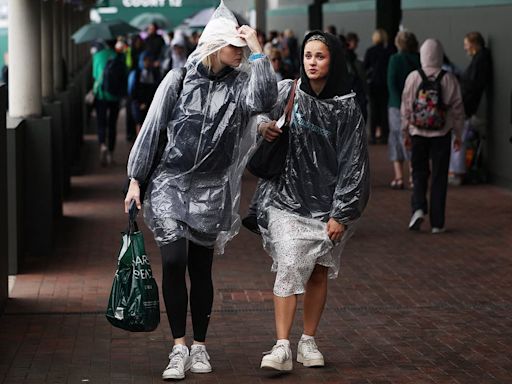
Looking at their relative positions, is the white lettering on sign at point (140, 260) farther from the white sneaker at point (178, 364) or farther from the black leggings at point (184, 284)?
the white sneaker at point (178, 364)

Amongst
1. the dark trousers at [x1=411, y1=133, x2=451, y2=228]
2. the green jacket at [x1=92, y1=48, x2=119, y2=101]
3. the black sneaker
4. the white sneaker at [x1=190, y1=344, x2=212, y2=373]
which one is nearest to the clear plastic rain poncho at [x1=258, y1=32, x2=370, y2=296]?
the black sneaker

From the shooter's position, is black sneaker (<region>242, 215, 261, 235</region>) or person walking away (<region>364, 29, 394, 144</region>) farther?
person walking away (<region>364, 29, 394, 144</region>)

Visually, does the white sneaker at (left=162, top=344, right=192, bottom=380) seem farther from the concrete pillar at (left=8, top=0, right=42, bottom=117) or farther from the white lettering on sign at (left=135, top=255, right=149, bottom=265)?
the concrete pillar at (left=8, top=0, right=42, bottom=117)

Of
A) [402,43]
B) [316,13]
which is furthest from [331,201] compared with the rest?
[316,13]

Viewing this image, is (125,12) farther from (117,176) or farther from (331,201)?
(331,201)

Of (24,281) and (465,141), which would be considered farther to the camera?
(465,141)

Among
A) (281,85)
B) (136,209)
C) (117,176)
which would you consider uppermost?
(281,85)

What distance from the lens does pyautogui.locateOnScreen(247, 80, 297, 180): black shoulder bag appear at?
23.3 feet

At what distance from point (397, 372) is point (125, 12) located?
46.9m

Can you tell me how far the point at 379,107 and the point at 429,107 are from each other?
10304 millimetres

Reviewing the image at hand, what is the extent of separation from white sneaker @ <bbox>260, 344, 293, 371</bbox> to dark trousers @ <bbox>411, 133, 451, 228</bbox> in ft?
18.1

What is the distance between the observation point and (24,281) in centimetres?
1004

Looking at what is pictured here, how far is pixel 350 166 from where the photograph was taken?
7074mm

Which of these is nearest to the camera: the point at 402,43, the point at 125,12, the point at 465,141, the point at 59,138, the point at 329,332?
the point at 329,332
